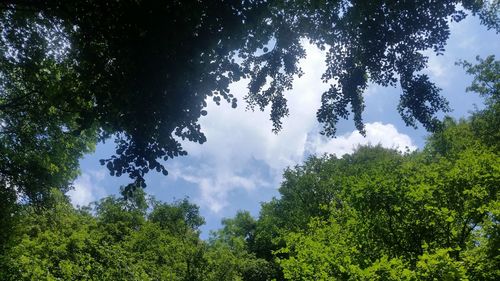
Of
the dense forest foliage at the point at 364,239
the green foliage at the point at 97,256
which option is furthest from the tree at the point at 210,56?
the green foliage at the point at 97,256

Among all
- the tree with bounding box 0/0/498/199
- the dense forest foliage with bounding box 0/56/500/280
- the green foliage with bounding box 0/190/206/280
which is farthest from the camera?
the green foliage with bounding box 0/190/206/280

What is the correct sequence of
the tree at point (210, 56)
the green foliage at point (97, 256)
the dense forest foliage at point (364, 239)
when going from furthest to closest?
the green foliage at point (97, 256) < the dense forest foliage at point (364, 239) < the tree at point (210, 56)

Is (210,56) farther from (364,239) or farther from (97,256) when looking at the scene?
(97,256)

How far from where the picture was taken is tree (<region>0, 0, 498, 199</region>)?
27.8 ft

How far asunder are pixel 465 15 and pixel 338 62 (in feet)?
11.4

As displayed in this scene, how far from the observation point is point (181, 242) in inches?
953

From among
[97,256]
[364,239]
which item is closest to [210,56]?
[364,239]

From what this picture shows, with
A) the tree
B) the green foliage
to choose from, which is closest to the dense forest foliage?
the green foliage

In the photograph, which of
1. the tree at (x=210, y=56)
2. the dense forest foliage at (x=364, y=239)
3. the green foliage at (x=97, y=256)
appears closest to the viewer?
the tree at (x=210, y=56)

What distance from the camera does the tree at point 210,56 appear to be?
8484 millimetres

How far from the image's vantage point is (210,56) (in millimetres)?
9250

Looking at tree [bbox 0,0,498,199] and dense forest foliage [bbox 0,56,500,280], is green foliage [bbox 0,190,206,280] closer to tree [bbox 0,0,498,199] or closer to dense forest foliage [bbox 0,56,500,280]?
Answer: dense forest foliage [bbox 0,56,500,280]

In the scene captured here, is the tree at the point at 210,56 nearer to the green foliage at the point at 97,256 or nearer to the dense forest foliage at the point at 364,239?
the dense forest foliage at the point at 364,239

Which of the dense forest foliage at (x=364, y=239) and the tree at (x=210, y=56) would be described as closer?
the tree at (x=210, y=56)
